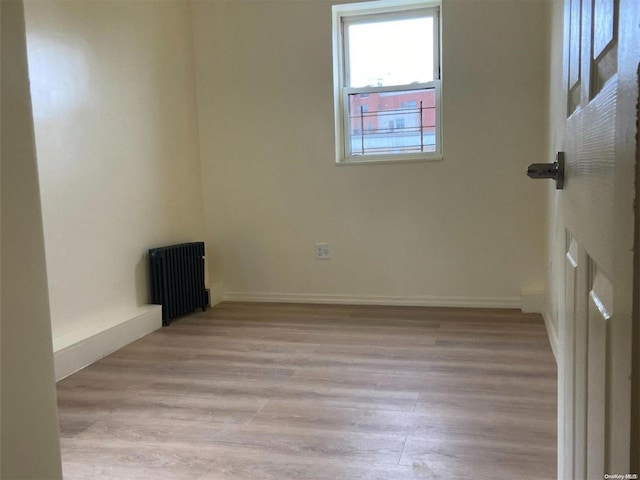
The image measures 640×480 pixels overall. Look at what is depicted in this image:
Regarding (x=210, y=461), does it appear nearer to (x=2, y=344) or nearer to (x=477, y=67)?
(x=2, y=344)

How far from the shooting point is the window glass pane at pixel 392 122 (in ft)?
12.9

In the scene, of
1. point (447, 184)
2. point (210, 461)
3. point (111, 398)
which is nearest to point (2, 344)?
point (210, 461)

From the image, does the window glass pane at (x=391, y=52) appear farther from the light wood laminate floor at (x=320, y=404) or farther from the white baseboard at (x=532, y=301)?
the light wood laminate floor at (x=320, y=404)

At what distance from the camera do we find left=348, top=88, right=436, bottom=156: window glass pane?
155 inches

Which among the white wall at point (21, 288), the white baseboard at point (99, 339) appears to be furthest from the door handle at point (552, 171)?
the white baseboard at point (99, 339)

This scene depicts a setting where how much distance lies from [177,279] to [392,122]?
186 cm

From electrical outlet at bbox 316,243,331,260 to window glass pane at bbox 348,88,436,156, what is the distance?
700 millimetres

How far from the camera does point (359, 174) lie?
3994mm

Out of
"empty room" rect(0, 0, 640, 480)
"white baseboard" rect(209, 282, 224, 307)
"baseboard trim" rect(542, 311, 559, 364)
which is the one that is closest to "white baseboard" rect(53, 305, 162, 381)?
"empty room" rect(0, 0, 640, 480)

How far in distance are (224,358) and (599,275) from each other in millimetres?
2440

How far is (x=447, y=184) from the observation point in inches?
151

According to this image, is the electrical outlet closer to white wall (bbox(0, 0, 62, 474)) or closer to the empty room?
the empty room

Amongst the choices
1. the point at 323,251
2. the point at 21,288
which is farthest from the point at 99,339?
the point at 21,288

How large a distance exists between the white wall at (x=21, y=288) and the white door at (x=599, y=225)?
2.31ft
